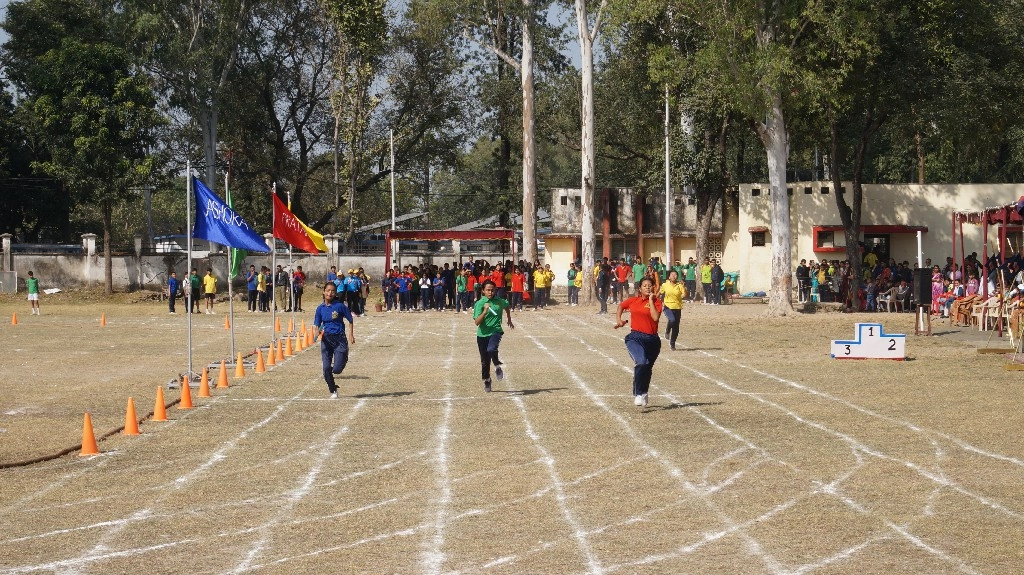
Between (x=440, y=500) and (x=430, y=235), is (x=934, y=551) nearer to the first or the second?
(x=440, y=500)

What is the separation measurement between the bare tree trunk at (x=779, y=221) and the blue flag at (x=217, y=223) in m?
22.2

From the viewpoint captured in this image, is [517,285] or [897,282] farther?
[517,285]

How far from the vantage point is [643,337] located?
636 inches

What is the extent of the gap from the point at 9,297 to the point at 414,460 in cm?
4838

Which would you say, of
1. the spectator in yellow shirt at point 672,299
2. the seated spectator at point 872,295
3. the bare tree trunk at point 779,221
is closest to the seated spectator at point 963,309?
the bare tree trunk at point 779,221

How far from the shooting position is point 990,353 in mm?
24500

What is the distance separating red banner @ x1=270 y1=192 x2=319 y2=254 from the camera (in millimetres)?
28531

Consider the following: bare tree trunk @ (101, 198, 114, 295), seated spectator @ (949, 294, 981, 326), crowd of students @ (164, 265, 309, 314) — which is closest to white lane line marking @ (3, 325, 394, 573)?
seated spectator @ (949, 294, 981, 326)

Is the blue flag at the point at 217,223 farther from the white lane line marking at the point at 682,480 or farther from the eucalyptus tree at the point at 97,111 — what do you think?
the eucalyptus tree at the point at 97,111

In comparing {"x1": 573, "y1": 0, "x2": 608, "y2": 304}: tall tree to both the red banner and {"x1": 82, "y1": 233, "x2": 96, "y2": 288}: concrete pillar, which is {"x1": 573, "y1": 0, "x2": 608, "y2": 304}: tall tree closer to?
the red banner

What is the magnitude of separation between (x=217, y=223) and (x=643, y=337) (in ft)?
26.3

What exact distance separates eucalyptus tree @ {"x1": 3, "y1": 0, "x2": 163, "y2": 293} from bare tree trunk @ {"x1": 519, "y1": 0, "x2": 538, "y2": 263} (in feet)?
57.5

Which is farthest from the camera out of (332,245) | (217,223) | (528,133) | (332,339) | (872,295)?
(332,245)

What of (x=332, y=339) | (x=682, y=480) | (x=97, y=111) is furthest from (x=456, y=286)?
(x=682, y=480)
